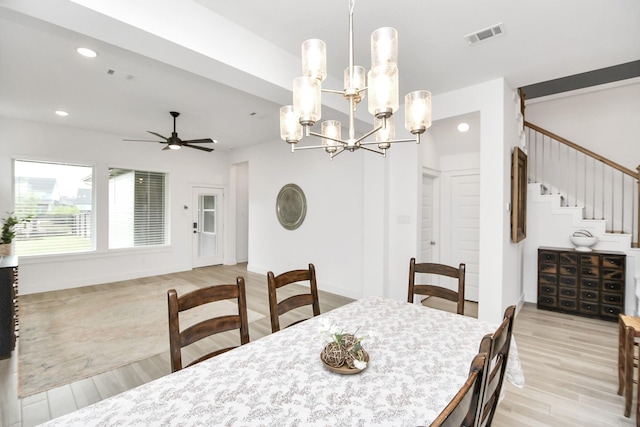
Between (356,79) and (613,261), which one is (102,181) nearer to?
(356,79)

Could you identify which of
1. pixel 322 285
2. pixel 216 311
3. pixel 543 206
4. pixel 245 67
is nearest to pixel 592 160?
pixel 543 206

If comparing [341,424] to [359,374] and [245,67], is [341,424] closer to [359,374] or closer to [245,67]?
[359,374]

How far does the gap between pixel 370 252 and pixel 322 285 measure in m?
1.42

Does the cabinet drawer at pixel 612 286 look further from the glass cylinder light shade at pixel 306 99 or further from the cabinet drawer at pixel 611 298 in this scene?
the glass cylinder light shade at pixel 306 99

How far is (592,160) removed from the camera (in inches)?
173

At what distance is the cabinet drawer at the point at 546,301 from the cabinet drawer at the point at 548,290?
6 centimetres

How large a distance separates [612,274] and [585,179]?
1.51 metres

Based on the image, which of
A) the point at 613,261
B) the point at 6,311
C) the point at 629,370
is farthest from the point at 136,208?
the point at 613,261

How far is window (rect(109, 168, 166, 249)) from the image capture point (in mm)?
5903

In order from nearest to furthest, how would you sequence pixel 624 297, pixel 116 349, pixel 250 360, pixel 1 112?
pixel 250 360 < pixel 116 349 < pixel 624 297 < pixel 1 112

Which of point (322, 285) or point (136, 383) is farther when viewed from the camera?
point (322, 285)

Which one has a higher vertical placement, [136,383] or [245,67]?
[245,67]

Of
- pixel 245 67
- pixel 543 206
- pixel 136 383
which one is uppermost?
pixel 245 67

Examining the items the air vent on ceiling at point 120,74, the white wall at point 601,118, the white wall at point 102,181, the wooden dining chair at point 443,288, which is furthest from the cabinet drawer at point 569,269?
the white wall at point 102,181
